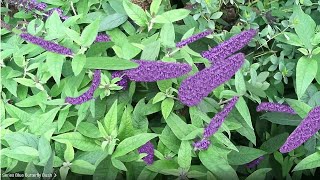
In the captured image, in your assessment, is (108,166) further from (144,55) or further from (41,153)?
(144,55)

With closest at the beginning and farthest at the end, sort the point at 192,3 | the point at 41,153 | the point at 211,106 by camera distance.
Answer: the point at 41,153
the point at 211,106
the point at 192,3

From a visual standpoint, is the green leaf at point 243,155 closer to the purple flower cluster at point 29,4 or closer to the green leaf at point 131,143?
the green leaf at point 131,143

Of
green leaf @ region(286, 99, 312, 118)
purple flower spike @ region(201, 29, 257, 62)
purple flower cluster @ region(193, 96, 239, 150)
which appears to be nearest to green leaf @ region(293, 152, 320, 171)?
green leaf @ region(286, 99, 312, 118)

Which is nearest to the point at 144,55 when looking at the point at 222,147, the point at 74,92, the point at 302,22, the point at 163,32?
the point at 163,32

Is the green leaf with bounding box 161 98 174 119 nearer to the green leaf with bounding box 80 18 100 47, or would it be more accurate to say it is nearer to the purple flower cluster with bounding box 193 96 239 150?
the purple flower cluster with bounding box 193 96 239 150

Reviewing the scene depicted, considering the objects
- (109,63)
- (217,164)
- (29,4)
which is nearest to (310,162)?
(217,164)

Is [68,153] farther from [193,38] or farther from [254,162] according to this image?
[254,162]

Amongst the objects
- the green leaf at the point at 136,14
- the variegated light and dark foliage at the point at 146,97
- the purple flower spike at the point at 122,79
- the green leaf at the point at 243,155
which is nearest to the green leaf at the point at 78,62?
the variegated light and dark foliage at the point at 146,97
